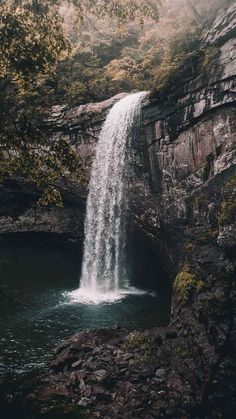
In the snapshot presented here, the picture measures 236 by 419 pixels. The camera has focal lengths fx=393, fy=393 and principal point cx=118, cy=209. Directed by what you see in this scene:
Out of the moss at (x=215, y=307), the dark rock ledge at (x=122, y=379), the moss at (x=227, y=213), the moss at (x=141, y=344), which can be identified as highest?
the moss at (x=227, y=213)

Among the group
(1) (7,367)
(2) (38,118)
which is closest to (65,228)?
(2) (38,118)

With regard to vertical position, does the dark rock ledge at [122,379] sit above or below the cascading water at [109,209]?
below

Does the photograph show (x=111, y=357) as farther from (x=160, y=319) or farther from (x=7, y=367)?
(x=160, y=319)

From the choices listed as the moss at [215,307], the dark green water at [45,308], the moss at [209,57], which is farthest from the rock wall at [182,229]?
the dark green water at [45,308]

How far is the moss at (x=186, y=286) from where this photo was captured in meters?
16.0

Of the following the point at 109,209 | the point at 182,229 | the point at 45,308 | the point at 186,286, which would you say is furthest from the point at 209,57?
the point at 45,308

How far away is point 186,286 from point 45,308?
8.15 m

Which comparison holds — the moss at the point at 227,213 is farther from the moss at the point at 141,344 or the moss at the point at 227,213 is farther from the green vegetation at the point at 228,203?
the moss at the point at 141,344

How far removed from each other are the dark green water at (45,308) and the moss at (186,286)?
9.78 feet

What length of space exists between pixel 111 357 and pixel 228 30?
54.3ft

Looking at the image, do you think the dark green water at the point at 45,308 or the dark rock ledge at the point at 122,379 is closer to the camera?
the dark rock ledge at the point at 122,379

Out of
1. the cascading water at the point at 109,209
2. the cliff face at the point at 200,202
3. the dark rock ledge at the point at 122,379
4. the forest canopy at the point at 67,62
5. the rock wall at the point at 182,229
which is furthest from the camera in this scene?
the cascading water at the point at 109,209

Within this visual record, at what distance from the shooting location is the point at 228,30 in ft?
65.2

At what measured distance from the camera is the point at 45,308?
20.6 metres
